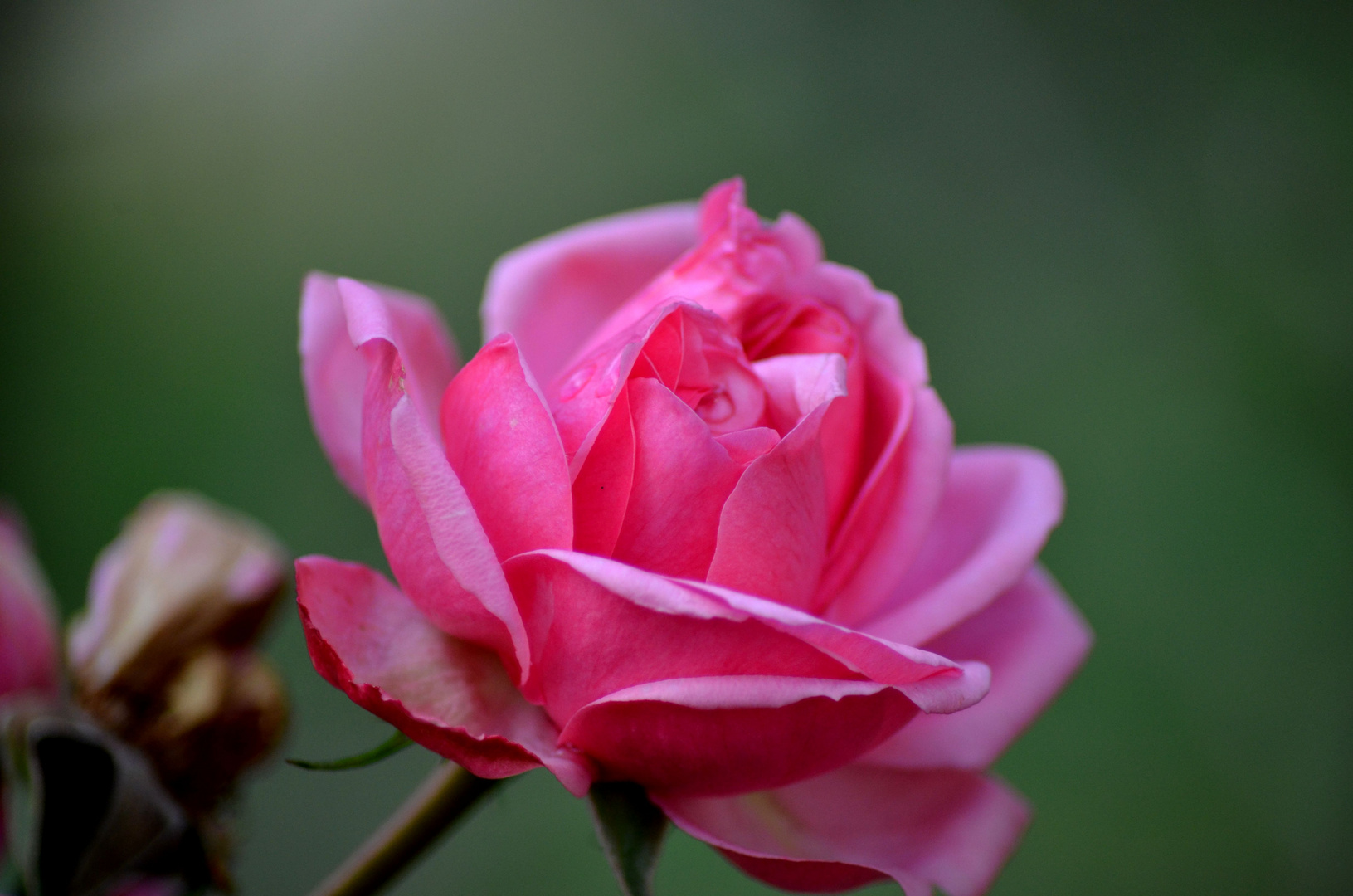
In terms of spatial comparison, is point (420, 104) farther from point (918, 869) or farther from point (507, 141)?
point (918, 869)

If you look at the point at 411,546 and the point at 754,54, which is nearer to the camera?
the point at 411,546

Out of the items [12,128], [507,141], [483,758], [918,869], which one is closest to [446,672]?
[483,758]

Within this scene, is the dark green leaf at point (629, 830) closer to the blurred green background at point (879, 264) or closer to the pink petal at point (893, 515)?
the pink petal at point (893, 515)

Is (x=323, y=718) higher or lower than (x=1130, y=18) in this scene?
lower

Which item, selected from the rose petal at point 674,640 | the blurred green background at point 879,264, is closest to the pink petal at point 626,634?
the rose petal at point 674,640

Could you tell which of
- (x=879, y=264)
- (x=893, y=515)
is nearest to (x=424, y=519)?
(x=893, y=515)

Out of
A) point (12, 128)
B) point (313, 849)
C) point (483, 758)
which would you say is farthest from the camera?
point (12, 128)

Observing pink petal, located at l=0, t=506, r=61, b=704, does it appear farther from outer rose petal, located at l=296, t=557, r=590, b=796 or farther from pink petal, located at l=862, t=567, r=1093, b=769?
pink petal, located at l=862, t=567, r=1093, b=769

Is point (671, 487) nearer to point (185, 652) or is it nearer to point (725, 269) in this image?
point (725, 269)
